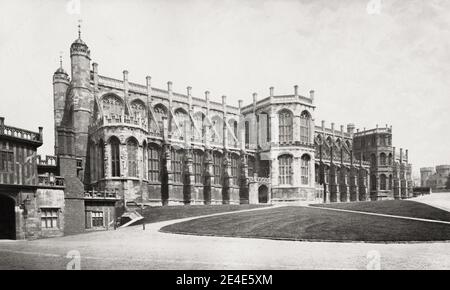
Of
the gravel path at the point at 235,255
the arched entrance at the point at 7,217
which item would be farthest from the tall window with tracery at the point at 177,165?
the gravel path at the point at 235,255

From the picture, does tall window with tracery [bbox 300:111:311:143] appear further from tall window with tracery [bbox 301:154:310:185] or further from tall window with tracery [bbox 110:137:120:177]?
tall window with tracery [bbox 110:137:120:177]

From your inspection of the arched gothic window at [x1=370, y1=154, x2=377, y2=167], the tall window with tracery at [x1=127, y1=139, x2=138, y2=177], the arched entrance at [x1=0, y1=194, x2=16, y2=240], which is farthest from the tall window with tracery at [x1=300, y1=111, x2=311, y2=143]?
the arched entrance at [x1=0, y1=194, x2=16, y2=240]

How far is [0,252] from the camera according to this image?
54.6 ft

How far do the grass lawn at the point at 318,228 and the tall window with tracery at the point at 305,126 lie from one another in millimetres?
26182

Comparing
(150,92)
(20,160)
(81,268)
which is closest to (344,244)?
(81,268)

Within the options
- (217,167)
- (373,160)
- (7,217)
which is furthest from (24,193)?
(373,160)

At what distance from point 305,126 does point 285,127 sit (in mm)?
2867

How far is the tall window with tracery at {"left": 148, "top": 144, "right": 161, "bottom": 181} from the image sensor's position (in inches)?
1631

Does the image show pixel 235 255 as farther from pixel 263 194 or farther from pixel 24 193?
pixel 263 194

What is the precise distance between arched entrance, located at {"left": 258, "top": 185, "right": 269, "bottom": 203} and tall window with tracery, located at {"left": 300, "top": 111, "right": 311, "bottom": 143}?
8.32m

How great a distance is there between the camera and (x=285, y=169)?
50.8 metres

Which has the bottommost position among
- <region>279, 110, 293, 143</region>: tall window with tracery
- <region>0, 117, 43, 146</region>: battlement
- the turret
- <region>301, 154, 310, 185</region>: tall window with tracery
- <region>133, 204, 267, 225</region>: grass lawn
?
<region>133, 204, 267, 225</region>: grass lawn
